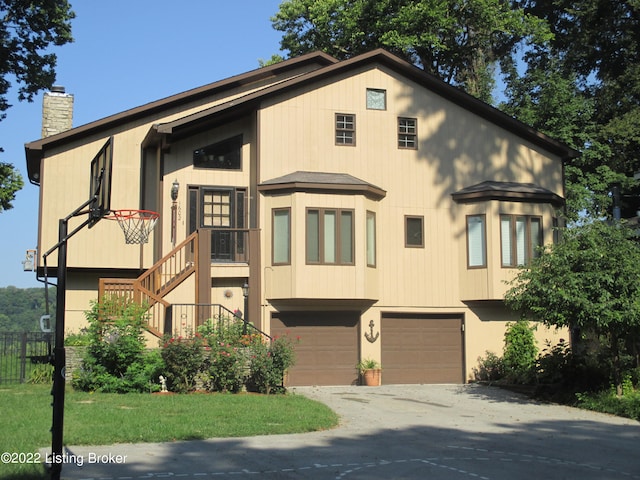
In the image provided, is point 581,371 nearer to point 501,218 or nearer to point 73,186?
point 501,218

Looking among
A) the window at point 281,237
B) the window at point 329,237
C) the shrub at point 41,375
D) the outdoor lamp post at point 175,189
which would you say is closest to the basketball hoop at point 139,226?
the outdoor lamp post at point 175,189

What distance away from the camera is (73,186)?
23172 mm

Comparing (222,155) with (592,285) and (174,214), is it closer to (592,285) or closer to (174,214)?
(174,214)

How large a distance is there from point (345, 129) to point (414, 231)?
368cm

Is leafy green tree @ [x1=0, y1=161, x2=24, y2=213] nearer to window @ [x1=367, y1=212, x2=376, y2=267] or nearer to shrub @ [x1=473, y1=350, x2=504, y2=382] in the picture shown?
window @ [x1=367, y1=212, x2=376, y2=267]

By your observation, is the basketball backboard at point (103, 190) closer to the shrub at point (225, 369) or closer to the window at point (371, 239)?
the shrub at point (225, 369)

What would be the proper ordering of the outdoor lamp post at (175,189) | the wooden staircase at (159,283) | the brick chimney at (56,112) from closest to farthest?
the wooden staircase at (159,283)
the outdoor lamp post at (175,189)
the brick chimney at (56,112)

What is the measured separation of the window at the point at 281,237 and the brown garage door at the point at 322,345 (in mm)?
1599

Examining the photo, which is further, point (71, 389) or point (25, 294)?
point (25, 294)

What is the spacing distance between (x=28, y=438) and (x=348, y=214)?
→ 12.0 meters

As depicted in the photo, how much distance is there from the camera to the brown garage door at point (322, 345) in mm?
21125

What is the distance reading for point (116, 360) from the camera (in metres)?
16.9

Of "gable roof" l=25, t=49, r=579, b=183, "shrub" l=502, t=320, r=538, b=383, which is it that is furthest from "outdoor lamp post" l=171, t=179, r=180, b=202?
Result: "shrub" l=502, t=320, r=538, b=383

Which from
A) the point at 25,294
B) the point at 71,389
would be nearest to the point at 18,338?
the point at 71,389
